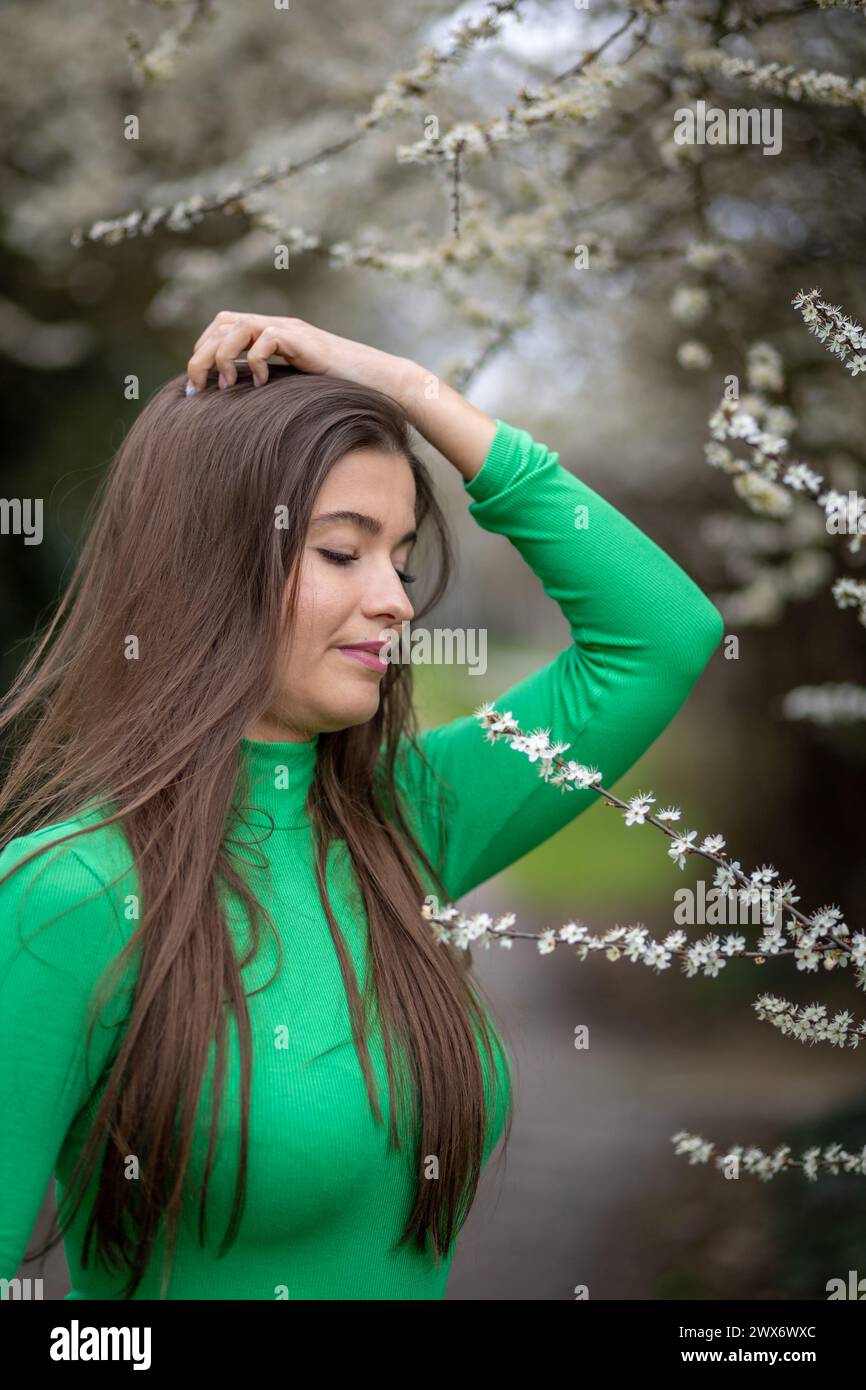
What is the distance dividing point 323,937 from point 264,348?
0.86 metres

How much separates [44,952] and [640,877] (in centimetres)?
945

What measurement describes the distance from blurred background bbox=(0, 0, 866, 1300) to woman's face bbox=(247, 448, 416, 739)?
636 millimetres

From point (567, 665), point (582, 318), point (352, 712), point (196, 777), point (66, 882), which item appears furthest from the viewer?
point (582, 318)

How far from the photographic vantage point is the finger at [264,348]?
1.79 m

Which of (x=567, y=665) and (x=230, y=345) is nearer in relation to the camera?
(x=230, y=345)

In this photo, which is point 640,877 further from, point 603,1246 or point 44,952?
point 44,952

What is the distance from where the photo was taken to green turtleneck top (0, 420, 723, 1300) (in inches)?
58.5

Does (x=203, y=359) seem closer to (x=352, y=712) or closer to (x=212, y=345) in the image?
(x=212, y=345)

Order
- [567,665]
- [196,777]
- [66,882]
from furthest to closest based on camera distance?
1. [567,665]
2. [196,777]
3. [66,882]

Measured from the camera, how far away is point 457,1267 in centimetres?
473

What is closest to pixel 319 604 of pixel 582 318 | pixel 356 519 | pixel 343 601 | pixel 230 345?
pixel 343 601

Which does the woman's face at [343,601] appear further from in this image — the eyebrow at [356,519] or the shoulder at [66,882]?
the shoulder at [66,882]

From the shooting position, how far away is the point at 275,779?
1858 millimetres
